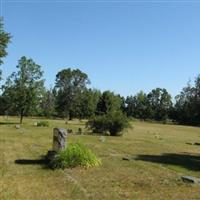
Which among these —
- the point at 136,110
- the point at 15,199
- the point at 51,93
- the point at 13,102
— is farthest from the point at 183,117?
the point at 15,199

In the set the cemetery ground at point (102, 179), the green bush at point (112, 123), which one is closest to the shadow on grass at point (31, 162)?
the cemetery ground at point (102, 179)

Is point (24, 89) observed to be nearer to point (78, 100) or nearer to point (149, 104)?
point (78, 100)

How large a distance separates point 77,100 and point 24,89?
41936 millimetres

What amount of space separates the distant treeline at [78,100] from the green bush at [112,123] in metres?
2.55

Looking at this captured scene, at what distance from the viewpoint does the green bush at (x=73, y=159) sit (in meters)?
16.0

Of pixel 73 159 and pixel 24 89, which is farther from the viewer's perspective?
pixel 24 89

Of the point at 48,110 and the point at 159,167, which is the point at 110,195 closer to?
the point at 159,167

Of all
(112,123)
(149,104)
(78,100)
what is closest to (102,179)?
(112,123)

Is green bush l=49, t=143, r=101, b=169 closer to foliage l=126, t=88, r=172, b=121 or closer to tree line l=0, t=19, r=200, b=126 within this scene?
tree line l=0, t=19, r=200, b=126

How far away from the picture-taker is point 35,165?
1678 centimetres

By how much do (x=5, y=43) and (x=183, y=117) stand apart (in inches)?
3187

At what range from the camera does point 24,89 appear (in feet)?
186

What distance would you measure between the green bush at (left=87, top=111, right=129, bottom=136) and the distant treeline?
255 centimetres

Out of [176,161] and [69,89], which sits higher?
[69,89]
